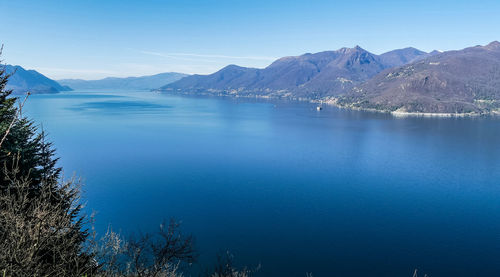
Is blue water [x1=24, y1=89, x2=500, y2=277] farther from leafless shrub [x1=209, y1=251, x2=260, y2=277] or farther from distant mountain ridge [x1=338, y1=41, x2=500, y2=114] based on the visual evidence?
distant mountain ridge [x1=338, y1=41, x2=500, y2=114]

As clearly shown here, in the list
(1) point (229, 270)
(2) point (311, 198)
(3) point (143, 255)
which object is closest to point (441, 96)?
(2) point (311, 198)

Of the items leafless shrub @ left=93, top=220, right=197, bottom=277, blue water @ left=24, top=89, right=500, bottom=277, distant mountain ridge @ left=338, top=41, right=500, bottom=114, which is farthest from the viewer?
distant mountain ridge @ left=338, top=41, right=500, bottom=114

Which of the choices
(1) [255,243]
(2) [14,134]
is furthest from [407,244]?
(2) [14,134]

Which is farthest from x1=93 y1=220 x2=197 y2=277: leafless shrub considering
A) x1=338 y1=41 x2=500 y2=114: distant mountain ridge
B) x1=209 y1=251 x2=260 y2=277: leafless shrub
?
x1=338 y1=41 x2=500 y2=114: distant mountain ridge

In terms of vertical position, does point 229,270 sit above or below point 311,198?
above

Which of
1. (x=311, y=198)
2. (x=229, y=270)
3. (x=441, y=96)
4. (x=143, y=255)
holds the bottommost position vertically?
(x=311, y=198)

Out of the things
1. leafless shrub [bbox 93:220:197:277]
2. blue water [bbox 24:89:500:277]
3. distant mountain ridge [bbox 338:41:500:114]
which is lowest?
blue water [bbox 24:89:500:277]

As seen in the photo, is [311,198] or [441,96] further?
[441,96]

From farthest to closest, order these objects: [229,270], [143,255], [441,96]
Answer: [441,96], [229,270], [143,255]

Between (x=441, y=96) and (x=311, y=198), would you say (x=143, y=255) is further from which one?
(x=441, y=96)
